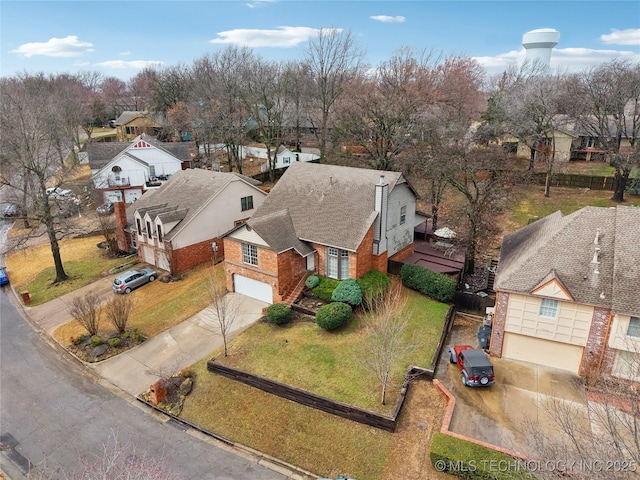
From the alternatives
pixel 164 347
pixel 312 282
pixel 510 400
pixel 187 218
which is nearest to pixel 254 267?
pixel 312 282

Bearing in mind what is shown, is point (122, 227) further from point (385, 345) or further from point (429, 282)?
point (385, 345)

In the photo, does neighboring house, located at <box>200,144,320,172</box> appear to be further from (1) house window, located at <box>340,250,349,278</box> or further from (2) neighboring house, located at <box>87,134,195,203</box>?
(1) house window, located at <box>340,250,349,278</box>

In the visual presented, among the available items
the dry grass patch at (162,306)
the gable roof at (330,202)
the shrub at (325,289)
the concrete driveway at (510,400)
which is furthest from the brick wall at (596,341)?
the dry grass patch at (162,306)

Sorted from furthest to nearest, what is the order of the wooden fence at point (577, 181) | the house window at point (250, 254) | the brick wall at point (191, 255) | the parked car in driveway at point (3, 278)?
the wooden fence at point (577, 181), the parked car in driveway at point (3, 278), the brick wall at point (191, 255), the house window at point (250, 254)

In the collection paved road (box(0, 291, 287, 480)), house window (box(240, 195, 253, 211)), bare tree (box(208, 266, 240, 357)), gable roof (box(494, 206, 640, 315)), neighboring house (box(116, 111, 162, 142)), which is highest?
neighboring house (box(116, 111, 162, 142))

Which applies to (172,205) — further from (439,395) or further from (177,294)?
(439,395)

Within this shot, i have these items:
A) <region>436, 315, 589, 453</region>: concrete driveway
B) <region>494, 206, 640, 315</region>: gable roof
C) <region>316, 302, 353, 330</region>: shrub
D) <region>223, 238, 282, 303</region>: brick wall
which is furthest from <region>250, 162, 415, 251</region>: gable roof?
<region>436, 315, 589, 453</region>: concrete driveway

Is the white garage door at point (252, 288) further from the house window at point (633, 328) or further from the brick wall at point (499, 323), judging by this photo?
the house window at point (633, 328)
